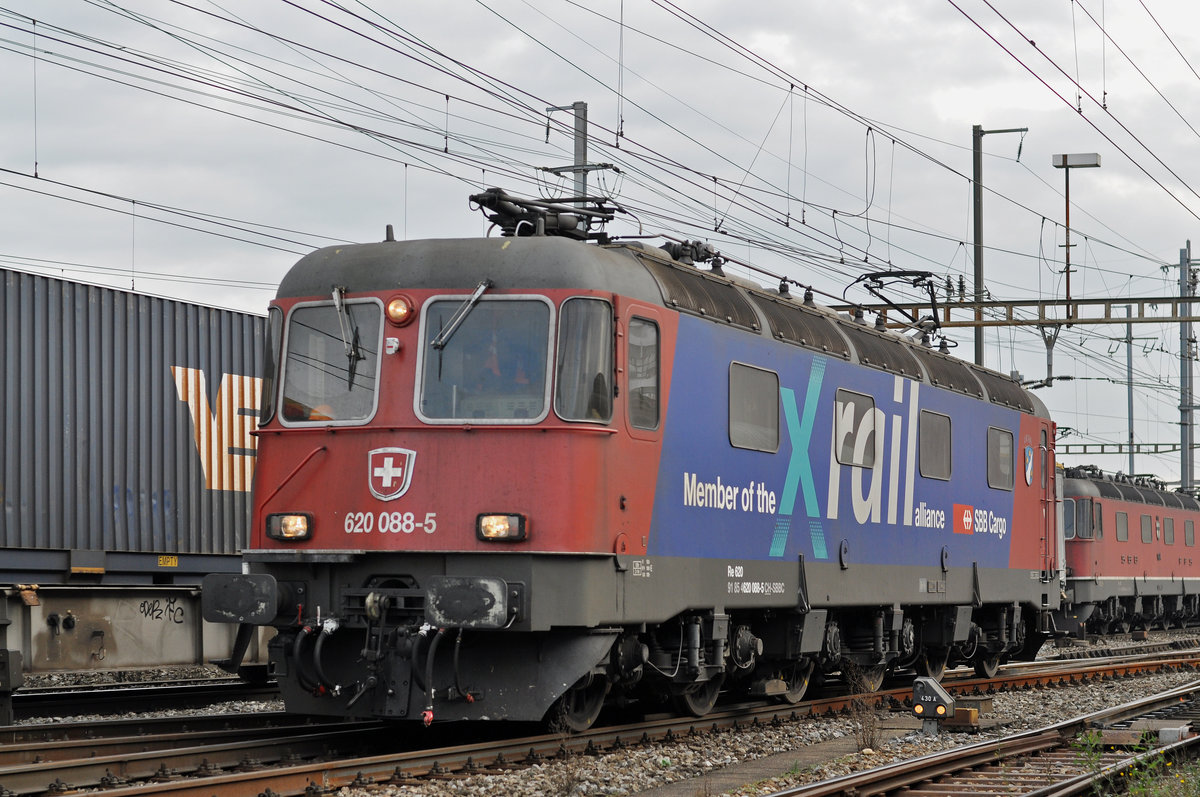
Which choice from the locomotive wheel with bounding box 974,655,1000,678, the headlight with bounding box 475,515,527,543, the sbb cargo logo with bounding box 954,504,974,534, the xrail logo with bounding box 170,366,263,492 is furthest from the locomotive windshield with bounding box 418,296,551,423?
the locomotive wheel with bounding box 974,655,1000,678

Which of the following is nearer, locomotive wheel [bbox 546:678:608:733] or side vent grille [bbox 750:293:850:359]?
locomotive wheel [bbox 546:678:608:733]

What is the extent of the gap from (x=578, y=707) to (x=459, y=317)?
305 cm

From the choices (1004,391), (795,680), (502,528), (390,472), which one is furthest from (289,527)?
(1004,391)

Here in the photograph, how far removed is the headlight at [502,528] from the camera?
10.0m

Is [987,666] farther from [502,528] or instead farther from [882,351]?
[502,528]

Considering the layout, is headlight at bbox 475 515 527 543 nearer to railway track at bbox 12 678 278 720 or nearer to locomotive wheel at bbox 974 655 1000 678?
railway track at bbox 12 678 278 720

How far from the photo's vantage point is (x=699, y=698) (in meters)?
12.8

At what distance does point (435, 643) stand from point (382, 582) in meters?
0.73

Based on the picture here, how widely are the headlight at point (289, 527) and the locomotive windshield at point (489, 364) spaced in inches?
45.8

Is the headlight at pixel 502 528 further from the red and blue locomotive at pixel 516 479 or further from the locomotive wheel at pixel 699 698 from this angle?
the locomotive wheel at pixel 699 698

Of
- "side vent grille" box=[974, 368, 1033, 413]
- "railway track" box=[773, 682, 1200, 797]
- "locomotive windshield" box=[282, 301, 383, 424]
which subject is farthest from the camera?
"side vent grille" box=[974, 368, 1033, 413]

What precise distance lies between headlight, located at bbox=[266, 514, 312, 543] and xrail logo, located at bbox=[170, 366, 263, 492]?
18.5ft

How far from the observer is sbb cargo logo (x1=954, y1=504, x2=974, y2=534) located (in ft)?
54.9

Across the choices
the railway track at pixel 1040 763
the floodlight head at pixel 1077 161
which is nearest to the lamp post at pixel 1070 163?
the floodlight head at pixel 1077 161
